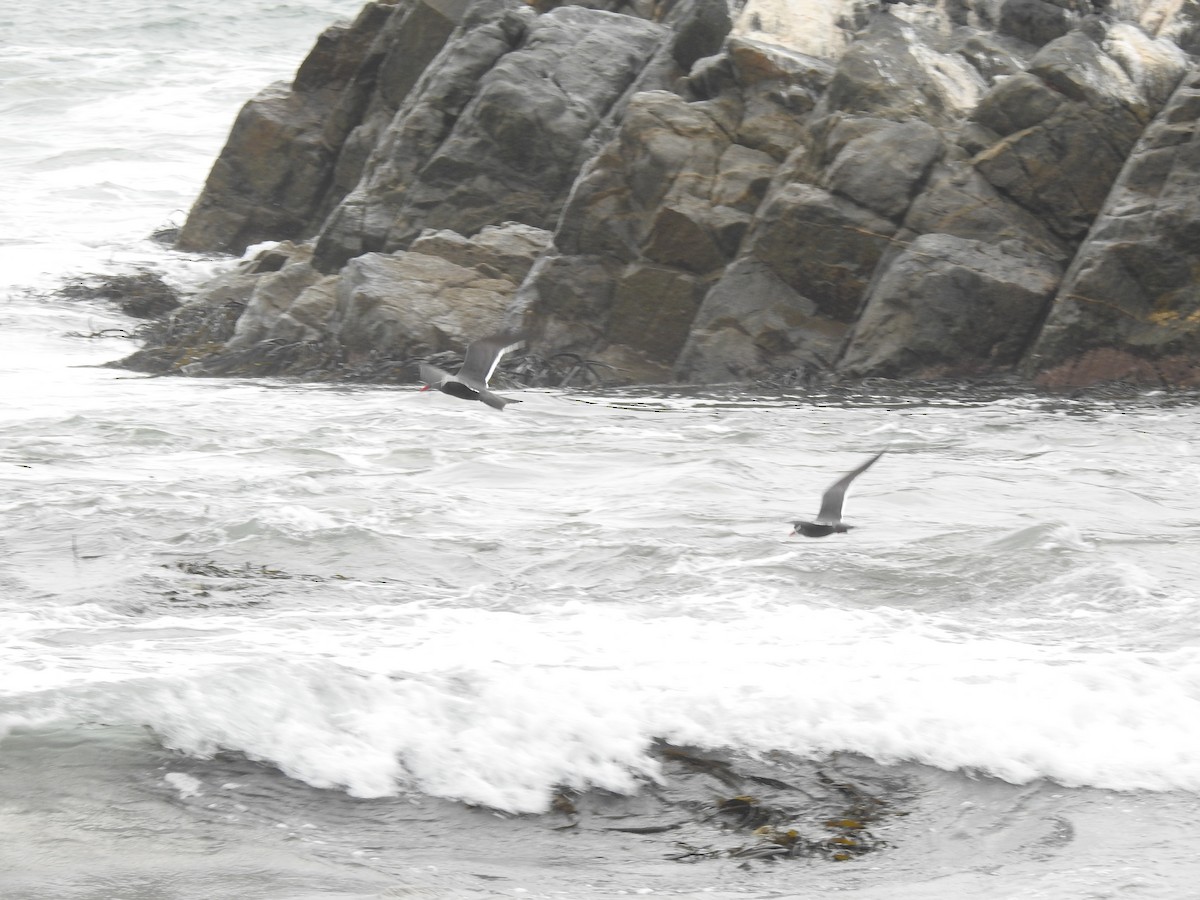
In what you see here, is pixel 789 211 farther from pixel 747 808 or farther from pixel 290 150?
pixel 290 150

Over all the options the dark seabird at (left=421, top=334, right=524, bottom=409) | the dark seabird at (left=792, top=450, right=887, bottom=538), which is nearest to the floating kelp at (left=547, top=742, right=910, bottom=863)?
the dark seabird at (left=792, top=450, right=887, bottom=538)

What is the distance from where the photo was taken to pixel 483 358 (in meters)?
10.6

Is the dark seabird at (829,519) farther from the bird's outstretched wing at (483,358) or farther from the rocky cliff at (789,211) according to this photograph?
the rocky cliff at (789,211)

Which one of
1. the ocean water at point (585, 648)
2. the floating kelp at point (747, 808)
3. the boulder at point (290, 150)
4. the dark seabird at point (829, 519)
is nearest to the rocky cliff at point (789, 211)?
the ocean water at point (585, 648)

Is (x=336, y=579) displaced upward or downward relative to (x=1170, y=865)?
downward

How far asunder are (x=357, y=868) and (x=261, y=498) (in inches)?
190

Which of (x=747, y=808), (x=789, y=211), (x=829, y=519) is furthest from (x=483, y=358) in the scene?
(x=747, y=808)

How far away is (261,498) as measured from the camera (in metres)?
9.20

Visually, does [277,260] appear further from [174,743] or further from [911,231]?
[174,743]

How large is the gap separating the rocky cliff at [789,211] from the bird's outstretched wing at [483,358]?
322 cm

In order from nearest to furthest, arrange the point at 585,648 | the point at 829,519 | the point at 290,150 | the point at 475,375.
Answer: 1. the point at 585,648
2. the point at 829,519
3. the point at 475,375
4. the point at 290,150

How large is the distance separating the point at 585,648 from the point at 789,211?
7849mm

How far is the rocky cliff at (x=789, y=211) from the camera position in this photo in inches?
515

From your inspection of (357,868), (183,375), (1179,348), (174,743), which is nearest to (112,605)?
(174,743)
